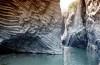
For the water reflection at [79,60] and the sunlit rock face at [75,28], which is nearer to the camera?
the water reflection at [79,60]

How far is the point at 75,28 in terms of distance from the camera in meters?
14.3

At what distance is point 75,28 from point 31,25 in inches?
250

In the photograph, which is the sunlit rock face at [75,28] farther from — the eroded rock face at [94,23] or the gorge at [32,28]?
the gorge at [32,28]

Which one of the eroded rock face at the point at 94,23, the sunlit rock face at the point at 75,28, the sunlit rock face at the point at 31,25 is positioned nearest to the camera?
the sunlit rock face at the point at 31,25

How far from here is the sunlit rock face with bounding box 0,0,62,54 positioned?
7.82m

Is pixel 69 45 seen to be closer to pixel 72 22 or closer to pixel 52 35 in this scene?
pixel 72 22

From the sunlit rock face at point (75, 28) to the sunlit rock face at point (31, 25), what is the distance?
5117 mm

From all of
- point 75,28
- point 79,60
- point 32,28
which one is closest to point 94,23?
point 79,60

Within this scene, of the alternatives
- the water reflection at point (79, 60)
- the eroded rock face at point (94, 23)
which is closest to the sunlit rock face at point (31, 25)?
the water reflection at point (79, 60)

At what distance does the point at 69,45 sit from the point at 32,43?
21.6 ft

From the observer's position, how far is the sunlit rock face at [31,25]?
25.7 feet

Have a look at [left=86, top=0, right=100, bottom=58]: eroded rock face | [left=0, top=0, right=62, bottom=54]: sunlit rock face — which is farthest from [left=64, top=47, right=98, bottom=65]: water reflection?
[left=0, top=0, right=62, bottom=54]: sunlit rock face

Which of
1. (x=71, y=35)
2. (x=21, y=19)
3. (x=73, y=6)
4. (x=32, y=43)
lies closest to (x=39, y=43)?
(x=32, y=43)

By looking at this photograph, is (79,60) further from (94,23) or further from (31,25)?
(94,23)
